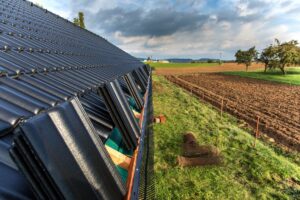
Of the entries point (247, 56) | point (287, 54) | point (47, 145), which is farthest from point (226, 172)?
point (247, 56)

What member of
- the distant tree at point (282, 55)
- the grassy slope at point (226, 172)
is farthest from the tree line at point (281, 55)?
the grassy slope at point (226, 172)

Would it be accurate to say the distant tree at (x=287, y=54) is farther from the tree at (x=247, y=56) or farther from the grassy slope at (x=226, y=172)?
the grassy slope at (x=226, y=172)

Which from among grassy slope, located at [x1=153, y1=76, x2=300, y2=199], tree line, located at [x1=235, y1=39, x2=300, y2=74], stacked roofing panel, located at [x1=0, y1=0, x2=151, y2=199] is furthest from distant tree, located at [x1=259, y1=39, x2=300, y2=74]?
stacked roofing panel, located at [x1=0, y1=0, x2=151, y2=199]

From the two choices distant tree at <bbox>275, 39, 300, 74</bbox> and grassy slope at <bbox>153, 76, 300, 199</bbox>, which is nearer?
grassy slope at <bbox>153, 76, 300, 199</bbox>

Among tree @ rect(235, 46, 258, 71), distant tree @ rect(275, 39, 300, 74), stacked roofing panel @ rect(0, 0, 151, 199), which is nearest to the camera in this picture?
stacked roofing panel @ rect(0, 0, 151, 199)

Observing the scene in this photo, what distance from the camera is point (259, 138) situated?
661 inches

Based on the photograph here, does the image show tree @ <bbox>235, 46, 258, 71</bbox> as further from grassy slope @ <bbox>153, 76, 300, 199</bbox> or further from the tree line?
grassy slope @ <bbox>153, 76, 300, 199</bbox>

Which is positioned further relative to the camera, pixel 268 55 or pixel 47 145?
pixel 268 55

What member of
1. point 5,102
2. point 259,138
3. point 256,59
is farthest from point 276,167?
point 256,59

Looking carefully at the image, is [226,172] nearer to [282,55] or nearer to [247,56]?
[282,55]

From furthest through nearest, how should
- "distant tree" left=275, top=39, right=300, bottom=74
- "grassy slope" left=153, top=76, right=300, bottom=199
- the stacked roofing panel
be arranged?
"distant tree" left=275, top=39, right=300, bottom=74 → "grassy slope" left=153, top=76, right=300, bottom=199 → the stacked roofing panel

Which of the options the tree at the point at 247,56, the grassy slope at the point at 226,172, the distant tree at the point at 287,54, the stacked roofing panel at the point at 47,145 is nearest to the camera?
the stacked roofing panel at the point at 47,145

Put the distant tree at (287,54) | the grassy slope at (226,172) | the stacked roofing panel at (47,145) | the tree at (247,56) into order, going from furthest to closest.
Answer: the tree at (247,56) < the distant tree at (287,54) < the grassy slope at (226,172) < the stacked roofing panel at (47,145)

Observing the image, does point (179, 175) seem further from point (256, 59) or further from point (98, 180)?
point (256, 59)
